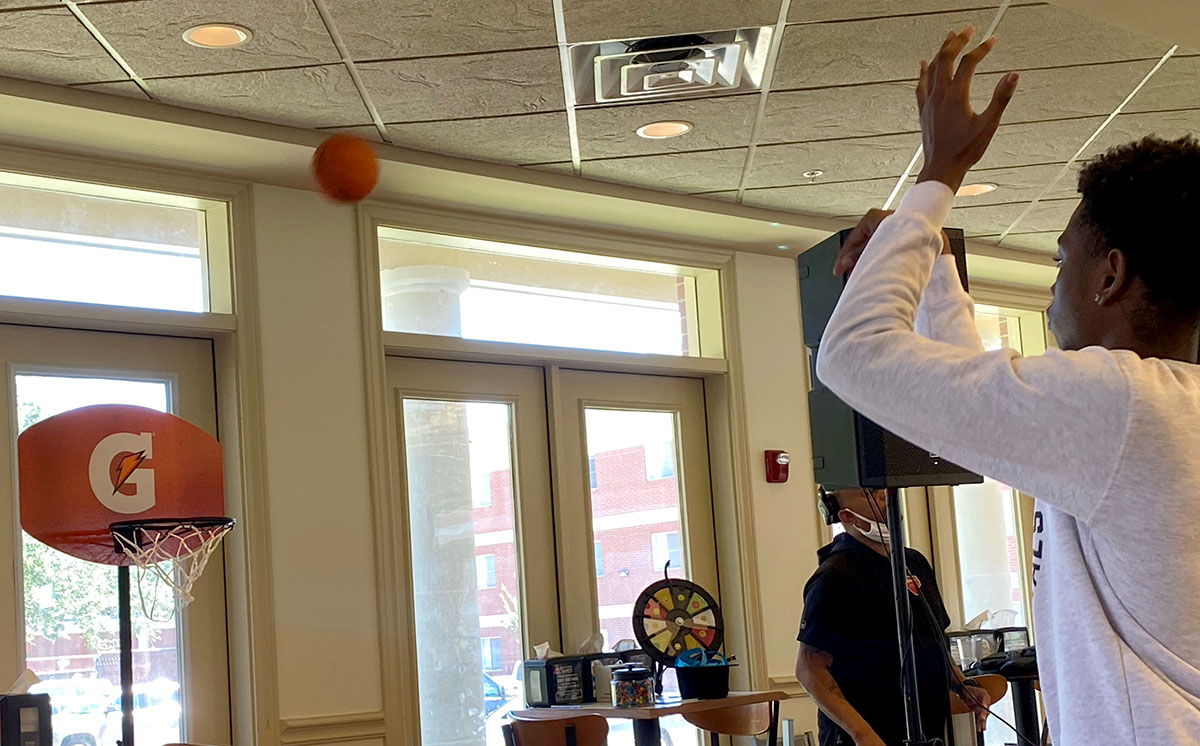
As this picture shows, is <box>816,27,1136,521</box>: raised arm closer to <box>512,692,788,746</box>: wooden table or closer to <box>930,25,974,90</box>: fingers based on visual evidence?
<box>930,25,974,90</box>: fingers

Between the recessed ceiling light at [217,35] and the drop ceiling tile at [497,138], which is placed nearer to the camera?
the recessed ceiling light at [217,35]

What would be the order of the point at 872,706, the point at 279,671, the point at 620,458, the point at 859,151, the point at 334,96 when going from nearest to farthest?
the point at 872,706 → the point at 334,96 → the point at 279,671 → the point at 859,151 → the point at 620,458

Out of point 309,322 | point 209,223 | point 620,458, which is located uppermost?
point 209,223

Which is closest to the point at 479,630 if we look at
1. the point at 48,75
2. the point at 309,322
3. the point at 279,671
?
the point at 279,671

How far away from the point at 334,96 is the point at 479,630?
237 centimetres

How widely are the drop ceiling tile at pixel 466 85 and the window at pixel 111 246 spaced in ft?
3.05

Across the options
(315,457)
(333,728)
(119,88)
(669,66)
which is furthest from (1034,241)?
(119,88)

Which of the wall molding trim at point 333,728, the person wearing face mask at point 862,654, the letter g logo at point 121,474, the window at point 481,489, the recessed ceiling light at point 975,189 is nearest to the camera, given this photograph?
the person wearing face mask at point 862,654

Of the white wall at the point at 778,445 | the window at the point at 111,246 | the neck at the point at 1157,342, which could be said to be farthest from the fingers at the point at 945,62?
the white wall at the point at 778,445

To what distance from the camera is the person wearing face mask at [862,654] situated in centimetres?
318

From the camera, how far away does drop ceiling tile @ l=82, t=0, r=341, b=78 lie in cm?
356

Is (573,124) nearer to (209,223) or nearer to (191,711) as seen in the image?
(209,223)

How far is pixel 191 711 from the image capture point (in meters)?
4.50

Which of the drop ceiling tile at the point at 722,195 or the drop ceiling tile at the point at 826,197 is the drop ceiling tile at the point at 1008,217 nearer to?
the drop ceiling tile at the point at 826,197
